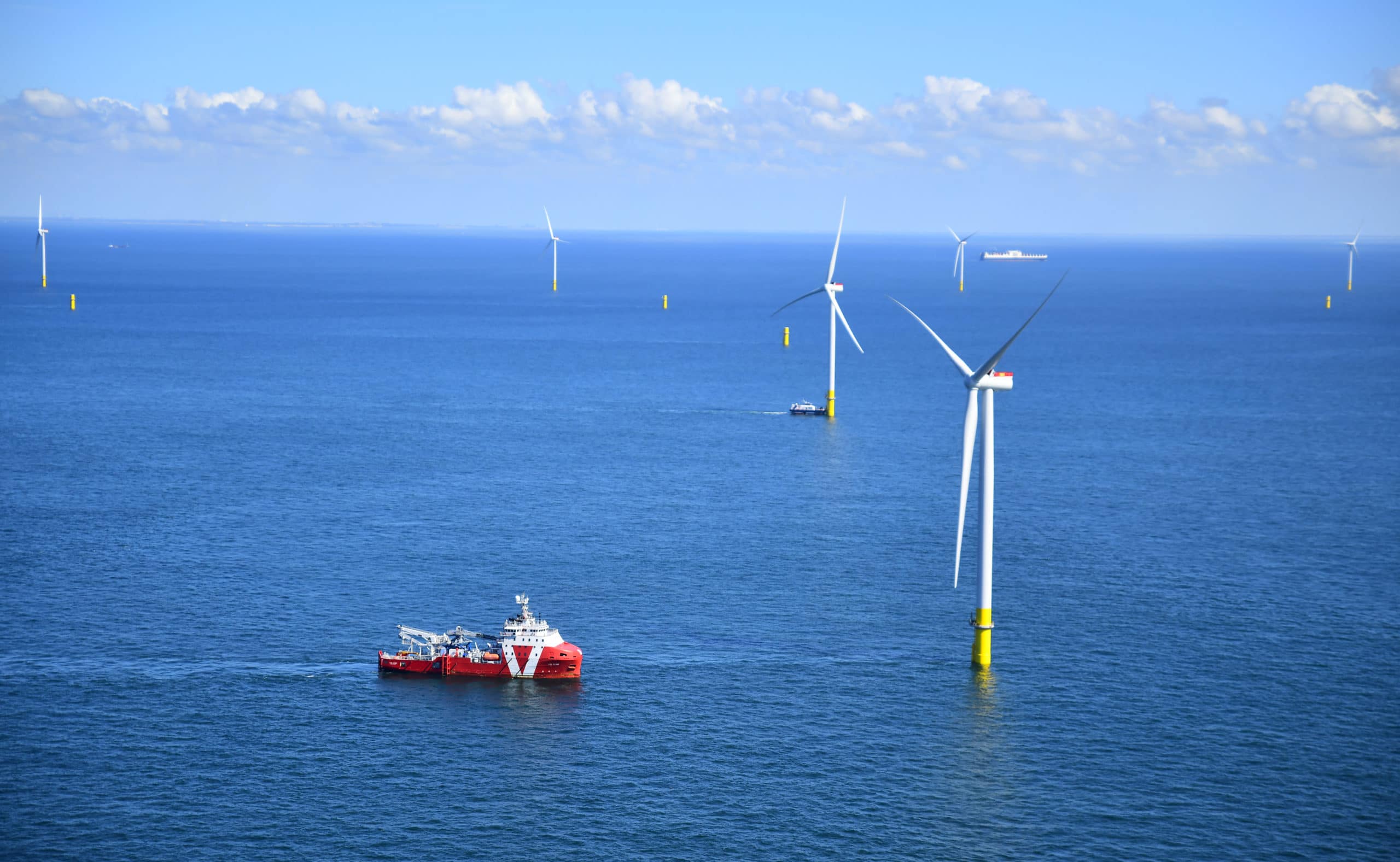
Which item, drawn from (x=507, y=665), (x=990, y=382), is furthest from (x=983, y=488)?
(x=507, y=665)

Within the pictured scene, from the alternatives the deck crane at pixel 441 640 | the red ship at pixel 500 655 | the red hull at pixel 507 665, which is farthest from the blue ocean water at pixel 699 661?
the deck crane at pixel 441 640

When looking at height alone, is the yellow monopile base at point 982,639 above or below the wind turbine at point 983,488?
below

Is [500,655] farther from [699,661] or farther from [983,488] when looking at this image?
[983,488]

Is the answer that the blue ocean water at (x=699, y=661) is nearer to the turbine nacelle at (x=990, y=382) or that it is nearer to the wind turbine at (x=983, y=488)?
the wind turbine at (x=983, y=488)

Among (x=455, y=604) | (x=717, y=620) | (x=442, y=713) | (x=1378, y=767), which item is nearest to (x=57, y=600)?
(x=455, y=604)

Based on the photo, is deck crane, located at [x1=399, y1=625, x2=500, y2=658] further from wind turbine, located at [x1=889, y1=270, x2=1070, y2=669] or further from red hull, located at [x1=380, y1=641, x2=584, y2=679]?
wind turbine, located at [x1=889, y1=270, x2=1070, y2=669]
